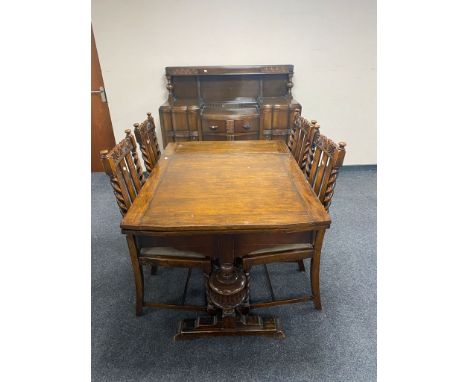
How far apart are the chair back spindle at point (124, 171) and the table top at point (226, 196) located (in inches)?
3.1

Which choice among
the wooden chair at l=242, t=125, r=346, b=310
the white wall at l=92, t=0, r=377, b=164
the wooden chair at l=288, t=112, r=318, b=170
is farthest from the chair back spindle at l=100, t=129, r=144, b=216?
the white wall at l=92, t=0, r=377, b=164

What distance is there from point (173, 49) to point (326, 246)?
2421 mm

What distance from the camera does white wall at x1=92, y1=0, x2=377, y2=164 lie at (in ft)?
9.92

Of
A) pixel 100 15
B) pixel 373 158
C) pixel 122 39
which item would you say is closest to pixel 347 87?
pixel 373 158

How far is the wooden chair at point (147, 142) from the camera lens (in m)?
1.97

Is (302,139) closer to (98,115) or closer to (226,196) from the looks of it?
(226,196)

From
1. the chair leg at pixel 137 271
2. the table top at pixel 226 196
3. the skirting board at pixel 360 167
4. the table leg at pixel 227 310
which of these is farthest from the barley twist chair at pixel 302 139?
the skirting board at pixel 360 167

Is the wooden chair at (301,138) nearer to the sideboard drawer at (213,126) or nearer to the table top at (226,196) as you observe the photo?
the table top at (226,196)

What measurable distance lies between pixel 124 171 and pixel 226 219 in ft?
2.06

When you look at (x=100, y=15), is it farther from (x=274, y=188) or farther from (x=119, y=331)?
(x=119, y=331)

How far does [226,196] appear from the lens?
4.77 ft

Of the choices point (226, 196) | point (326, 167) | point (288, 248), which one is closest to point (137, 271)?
point (226, 196)

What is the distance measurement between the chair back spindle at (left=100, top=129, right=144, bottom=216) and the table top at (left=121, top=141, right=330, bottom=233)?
8 cm

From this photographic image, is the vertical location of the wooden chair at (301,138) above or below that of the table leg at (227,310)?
above
